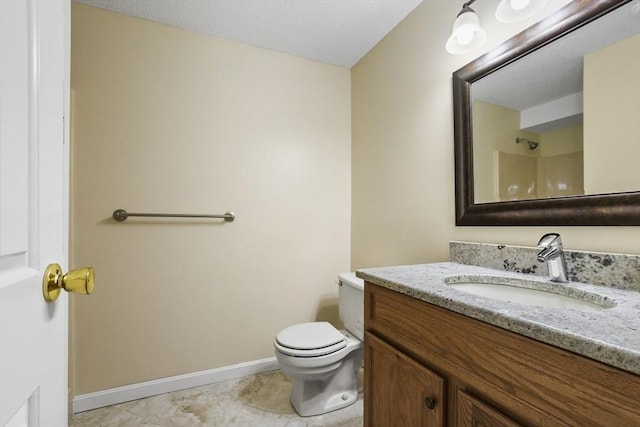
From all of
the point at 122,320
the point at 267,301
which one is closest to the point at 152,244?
the point at 122,320

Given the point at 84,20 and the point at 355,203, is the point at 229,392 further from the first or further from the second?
the point at 84,20

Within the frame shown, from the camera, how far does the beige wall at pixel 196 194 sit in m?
1.59

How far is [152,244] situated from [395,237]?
55.9 inches

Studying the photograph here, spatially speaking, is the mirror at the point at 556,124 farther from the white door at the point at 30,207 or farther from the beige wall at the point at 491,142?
the white door at the point at 30,207

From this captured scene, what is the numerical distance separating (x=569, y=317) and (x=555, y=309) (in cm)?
5

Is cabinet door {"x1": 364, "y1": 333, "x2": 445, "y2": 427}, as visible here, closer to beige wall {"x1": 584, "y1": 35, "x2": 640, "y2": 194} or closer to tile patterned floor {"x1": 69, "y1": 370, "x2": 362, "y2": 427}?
tile patterned floor {"x1": 69, "y1": 370, "x2": 362, "y2": 427}

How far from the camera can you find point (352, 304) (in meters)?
1.66

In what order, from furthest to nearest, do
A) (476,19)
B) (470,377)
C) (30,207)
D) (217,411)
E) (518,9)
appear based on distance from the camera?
(217,411) → (476,19) → (518,9) → (470,377) → (30,207)

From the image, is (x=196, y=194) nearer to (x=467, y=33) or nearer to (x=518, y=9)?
(x=467, y=33)

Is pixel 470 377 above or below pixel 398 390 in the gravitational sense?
above

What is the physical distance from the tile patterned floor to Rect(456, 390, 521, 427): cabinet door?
0.96 m

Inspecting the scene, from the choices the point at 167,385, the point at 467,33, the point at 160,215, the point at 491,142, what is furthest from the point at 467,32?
the point at 167,385

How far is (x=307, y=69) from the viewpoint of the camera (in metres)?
2.08

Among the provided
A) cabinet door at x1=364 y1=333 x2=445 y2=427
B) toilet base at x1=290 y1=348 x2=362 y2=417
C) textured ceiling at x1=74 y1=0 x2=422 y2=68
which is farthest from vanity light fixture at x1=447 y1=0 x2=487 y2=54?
toilet base at x1=290 y1=348 x2=362 y2=417
